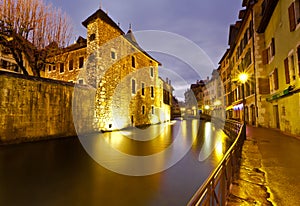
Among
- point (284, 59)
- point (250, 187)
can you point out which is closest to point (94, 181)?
point (250, 187)

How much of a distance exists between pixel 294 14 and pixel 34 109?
15009 mm

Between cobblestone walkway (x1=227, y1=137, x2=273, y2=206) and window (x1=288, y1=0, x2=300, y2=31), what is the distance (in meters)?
7.51

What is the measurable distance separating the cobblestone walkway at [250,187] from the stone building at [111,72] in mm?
13138

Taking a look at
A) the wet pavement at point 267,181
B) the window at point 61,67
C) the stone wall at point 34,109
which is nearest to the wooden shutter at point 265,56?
the wet pavement at point 267,181

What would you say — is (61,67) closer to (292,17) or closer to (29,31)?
(29,31)

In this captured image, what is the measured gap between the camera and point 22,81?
1041cm

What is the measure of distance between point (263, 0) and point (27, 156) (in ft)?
61.1

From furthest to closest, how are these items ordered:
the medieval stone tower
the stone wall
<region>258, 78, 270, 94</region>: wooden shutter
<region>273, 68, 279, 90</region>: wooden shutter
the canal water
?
1. the medieval stone tower
2. <region>258, 78, 270, 94</region>: wooden shutter
3. <region>273, 68, 279, 90</region>: wooden shutter
4. the stone wall
5. the canal water

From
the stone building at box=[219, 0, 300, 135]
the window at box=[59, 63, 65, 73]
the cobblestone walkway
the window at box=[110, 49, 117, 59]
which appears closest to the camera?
the cobblestone walkway

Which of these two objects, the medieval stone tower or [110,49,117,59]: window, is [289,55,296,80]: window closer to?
the medieval stone tower

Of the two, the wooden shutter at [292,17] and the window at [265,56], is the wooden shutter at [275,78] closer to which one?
the window at [265,56]

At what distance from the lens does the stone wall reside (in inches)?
379

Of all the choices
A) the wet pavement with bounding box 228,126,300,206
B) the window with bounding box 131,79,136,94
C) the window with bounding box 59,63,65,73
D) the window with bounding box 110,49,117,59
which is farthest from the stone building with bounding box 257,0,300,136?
the window with bounding box 59,63,65,73

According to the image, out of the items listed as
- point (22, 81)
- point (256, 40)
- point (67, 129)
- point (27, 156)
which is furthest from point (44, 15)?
point (256, 40)
